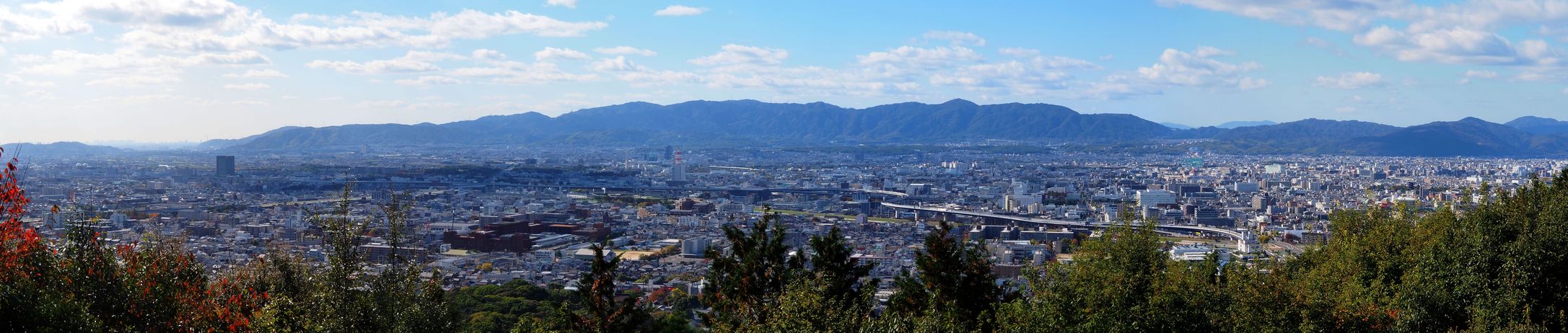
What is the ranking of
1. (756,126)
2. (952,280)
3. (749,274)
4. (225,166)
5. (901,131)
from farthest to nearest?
1. (756,126)
2. (901,131)
3. (225,166)
4. (749,274)
5. (952,280)

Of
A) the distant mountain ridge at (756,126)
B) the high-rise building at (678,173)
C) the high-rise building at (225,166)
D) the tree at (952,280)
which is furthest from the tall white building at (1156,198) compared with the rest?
the distant mountain ridge at (756,126)

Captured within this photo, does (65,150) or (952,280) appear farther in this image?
(65,150)

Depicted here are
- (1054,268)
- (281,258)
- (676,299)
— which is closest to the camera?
(1054,268)

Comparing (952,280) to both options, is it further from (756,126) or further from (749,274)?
(756,126)

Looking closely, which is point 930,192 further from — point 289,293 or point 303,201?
point 289,293

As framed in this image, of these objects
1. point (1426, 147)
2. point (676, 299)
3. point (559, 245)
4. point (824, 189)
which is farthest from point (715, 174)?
point (1426, 147)

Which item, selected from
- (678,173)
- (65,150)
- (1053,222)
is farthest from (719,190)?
(65,150)
